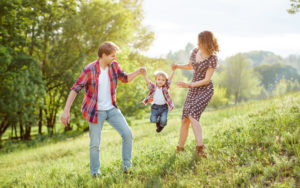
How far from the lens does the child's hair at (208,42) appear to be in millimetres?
4328

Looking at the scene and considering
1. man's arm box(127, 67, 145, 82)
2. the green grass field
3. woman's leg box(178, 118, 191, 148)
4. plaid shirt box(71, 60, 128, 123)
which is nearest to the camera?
the green grass field

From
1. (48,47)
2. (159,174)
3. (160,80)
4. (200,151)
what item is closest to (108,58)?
(160,80)

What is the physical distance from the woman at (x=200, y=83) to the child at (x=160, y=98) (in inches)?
15.8

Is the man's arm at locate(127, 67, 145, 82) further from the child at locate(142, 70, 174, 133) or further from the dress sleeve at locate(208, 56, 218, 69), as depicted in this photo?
the dress sleeve at locate(208, 56, 218, 69)

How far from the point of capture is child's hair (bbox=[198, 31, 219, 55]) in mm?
4328

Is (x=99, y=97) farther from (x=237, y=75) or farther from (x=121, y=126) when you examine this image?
(x=237, y=75)

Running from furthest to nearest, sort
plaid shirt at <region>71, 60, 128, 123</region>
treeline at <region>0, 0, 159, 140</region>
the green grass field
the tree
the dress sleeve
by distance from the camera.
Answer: the tree < treeline at <region>0, 0, 159, 140</region> < the dress sleeve < plaid shirt at <region>71, 60, 128, 123</region> < the green grass field

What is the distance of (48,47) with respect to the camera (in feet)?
61.6

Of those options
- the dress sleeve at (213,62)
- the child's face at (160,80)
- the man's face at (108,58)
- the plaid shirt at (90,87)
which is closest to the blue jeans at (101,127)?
the plaid shirt at (90,87)

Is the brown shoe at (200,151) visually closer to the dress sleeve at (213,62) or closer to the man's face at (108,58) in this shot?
the dress sleeve at (213,62)

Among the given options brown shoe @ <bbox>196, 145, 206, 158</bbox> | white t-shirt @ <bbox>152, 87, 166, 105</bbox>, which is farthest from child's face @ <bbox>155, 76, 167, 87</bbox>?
brown shoe @ <bbox>196, 145, 206, 158</bbox>

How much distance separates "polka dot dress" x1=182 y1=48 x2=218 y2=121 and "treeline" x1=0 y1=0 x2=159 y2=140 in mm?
9384

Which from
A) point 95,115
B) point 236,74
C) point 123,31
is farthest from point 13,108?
point 236,74

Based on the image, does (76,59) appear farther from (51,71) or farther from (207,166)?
(207,166)
